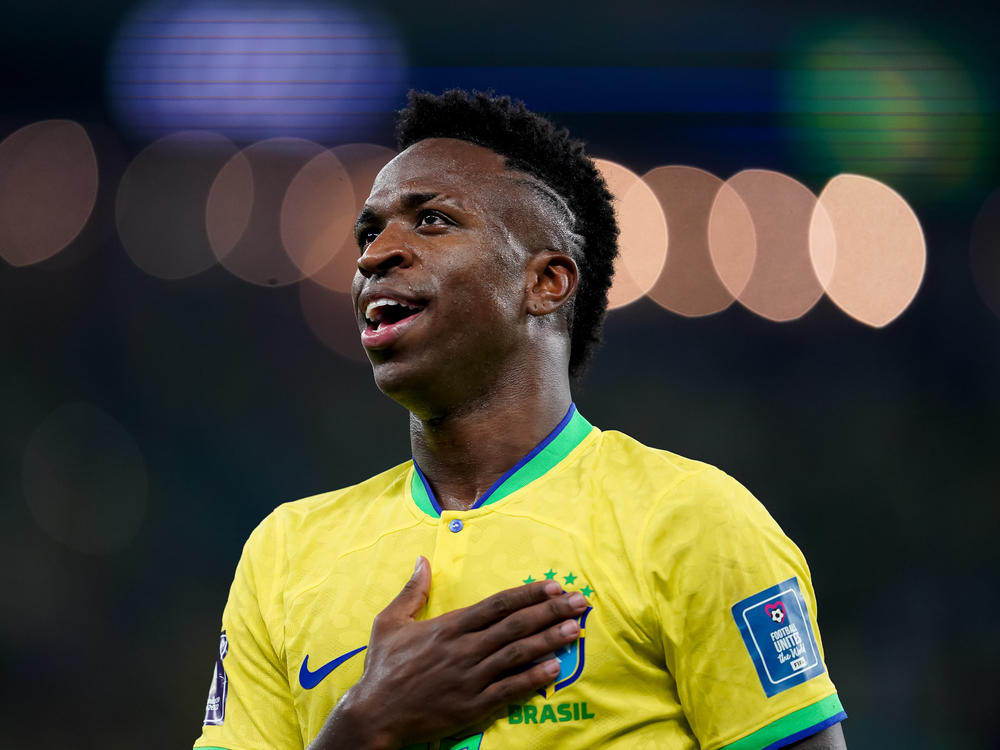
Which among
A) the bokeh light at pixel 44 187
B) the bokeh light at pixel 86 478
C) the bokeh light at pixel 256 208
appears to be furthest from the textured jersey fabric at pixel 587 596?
the bokeh light at pixel 44 187

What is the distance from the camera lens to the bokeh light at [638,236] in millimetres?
9117

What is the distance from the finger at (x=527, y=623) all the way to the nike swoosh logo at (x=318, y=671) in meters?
0.30

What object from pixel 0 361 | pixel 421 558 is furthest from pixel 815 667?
pixel 0 361

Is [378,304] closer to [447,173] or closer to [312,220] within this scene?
[447,173]

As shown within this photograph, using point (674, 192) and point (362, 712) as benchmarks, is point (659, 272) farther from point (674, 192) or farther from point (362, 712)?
point (362, 712)

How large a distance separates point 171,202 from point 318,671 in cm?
744

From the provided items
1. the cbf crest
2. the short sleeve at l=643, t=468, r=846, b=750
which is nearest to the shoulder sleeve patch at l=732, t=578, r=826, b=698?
the short sleeve at l=643, t=468, r=846, b=750

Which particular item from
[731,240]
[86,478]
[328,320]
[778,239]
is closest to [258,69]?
[328,320]

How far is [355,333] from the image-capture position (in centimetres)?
864

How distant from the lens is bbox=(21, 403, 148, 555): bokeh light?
8258 mm

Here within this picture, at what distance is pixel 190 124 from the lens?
28.4 ft

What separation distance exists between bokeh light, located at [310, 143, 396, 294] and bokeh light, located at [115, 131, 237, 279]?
0.90 m

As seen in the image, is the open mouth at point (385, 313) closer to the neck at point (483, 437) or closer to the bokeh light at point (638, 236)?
the neck at point (483, 437)

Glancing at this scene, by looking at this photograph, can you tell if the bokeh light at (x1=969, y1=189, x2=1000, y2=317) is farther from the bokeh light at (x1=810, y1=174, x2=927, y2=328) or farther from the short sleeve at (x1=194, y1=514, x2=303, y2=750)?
the short sleeve at (x1=194, y1=514, x2=303, y2=750)
